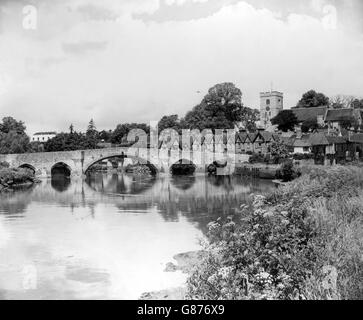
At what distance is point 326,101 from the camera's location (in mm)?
52000

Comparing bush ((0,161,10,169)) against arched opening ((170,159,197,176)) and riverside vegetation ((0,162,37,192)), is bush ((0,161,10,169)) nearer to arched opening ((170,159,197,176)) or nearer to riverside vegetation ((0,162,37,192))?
riverside vegetation ((0,162,37,192))

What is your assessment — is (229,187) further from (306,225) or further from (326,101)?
(326,101)

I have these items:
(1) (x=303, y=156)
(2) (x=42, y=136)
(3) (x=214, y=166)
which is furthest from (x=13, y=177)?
(2) (x=42, y=136)

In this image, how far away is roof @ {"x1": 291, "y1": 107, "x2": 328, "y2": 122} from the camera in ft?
151

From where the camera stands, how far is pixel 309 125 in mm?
45469

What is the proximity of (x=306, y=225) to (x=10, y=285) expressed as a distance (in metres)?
4.90

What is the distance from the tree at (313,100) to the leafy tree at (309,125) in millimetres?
6283

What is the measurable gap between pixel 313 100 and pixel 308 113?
5073 mm

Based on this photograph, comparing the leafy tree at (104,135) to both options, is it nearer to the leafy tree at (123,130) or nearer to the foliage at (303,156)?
the leafy tree at (123,130)

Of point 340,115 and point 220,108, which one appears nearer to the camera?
point 340,115

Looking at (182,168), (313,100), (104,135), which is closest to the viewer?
(182,168)

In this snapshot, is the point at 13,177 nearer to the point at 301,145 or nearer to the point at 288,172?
the point at 288,172

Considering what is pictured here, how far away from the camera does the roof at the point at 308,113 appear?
46.1 metres
